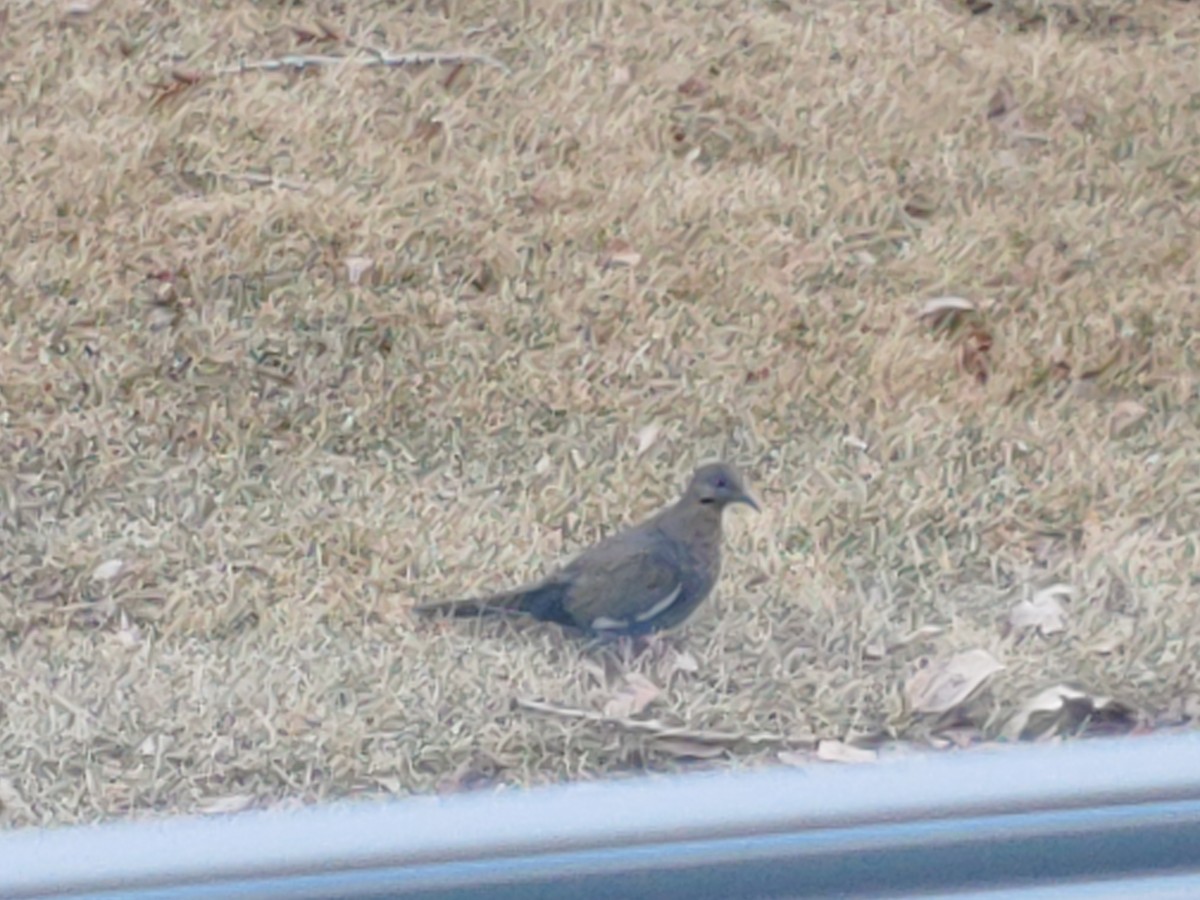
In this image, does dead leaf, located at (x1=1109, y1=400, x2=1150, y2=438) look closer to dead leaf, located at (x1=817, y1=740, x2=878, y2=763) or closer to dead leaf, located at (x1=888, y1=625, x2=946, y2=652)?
dead leaf, located at (x1=888, y1=625, x2=946, y2=652)

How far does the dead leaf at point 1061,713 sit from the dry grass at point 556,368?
0.03 meters

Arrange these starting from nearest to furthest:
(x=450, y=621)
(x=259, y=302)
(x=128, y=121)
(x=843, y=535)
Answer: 1. (x=450, y=621)
2. (x=843, y=535)
3. (x=259, y=302)
4. (x=128, y=121)

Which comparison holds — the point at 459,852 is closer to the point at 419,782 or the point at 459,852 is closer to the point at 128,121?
the point at 419,782

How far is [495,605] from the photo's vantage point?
2.78m

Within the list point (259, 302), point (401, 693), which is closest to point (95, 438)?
→ point (259, 302)

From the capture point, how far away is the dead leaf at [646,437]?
3.23 m

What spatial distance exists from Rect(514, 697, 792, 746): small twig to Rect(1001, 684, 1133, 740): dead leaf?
317 mm

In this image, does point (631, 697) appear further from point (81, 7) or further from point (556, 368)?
point (81, 7)

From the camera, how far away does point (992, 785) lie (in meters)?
1.34

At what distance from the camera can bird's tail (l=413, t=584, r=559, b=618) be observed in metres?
2.74

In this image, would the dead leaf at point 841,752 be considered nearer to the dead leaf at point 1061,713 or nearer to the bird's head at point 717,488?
the dead leaf at point 1061,713

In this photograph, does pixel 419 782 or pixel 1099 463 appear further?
pixel 1099 463

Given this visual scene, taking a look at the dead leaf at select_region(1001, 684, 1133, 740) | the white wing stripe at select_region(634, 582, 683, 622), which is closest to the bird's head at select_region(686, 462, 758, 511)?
the white wing stripe at select_region(634, 582, 683, 622)

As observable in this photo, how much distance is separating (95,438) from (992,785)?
2.27 meters
